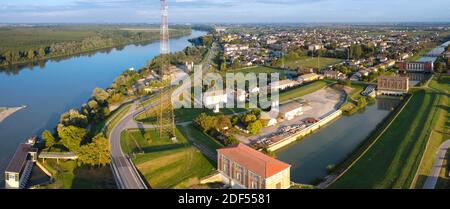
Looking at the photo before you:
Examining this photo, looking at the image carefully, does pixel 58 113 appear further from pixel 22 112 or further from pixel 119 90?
pixel 119 90

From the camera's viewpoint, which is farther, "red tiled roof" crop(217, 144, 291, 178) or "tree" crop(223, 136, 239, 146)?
"tree" crop(223, 136, 239, 146)

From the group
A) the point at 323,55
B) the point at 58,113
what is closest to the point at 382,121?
the point at 58,113

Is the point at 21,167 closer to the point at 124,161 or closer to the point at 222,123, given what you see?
the point at 124,161

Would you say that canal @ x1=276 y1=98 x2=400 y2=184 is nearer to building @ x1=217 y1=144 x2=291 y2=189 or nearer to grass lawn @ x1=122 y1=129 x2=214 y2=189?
building @ x1=217 y1=144 x2=291 y2=189

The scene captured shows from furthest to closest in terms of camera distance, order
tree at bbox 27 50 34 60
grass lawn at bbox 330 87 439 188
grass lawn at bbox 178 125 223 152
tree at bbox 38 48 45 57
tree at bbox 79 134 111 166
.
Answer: tree at bbox 38 48 45 57
tree at bbox 27 50 34 60
grass lawn at bbox 178 125 223 152
tree at bbox 79 134 111 166
grass lawn at bbox 330 87 439 188

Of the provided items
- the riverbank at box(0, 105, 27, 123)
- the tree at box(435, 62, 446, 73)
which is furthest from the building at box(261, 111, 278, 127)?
the tree at box(435, 62, 446, 73)

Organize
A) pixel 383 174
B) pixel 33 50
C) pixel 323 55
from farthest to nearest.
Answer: pixel 33 50, pixel 323 55, pixel 383 174
